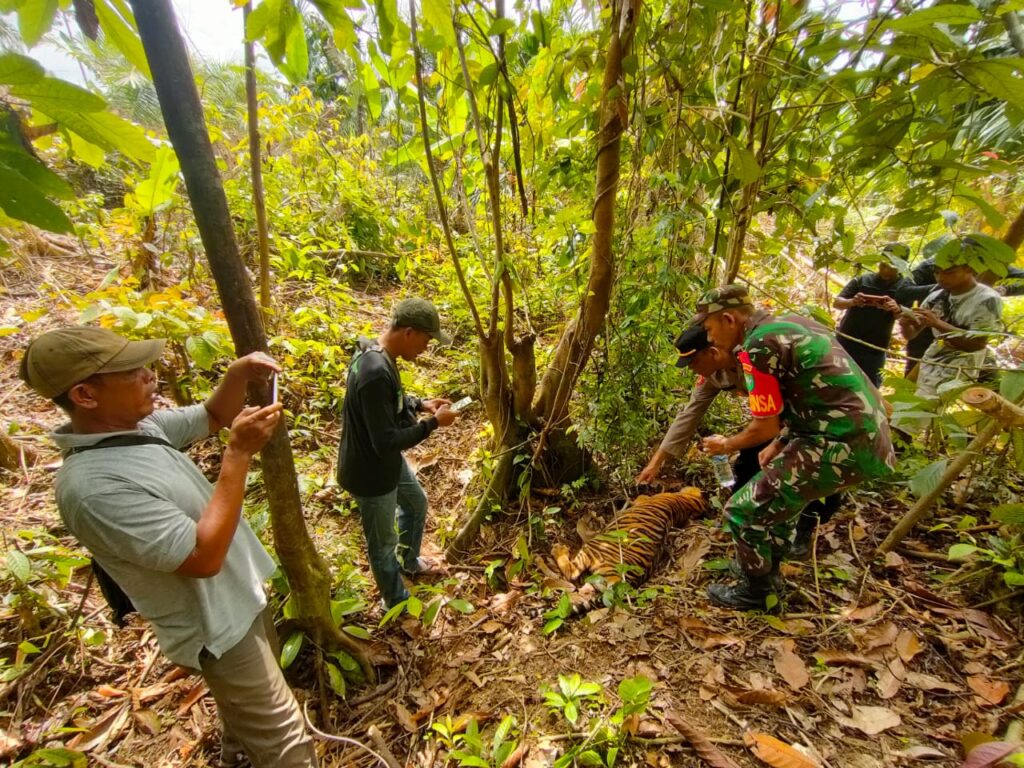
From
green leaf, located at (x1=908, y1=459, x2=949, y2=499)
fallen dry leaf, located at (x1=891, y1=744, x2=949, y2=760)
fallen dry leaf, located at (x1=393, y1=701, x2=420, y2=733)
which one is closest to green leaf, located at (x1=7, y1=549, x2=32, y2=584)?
fallen dry leaf, located at (x1=393, y1=701, x2=420, y2=733)

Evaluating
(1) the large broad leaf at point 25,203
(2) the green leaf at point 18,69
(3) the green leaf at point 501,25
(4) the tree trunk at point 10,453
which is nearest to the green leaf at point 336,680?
(1) the large broad leaf at point 25,203

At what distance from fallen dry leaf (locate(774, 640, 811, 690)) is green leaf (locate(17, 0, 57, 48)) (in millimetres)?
3085

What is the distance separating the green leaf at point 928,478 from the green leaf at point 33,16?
134 inches

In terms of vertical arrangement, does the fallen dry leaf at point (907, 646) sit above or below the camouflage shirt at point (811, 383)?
below

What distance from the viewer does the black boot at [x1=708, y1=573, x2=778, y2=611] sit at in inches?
91.4

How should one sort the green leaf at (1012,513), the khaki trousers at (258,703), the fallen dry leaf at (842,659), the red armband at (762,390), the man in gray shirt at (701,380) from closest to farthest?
the khaki trousers at (258,703)
the green leaf at (1012,513)
the fallen dry leaf at (842,659)
the red armband at (762,390)
the man in gray shirt at (701,380)

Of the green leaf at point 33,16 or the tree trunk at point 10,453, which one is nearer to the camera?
the green leaf at point 33,16

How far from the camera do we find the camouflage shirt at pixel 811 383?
6.88 ft

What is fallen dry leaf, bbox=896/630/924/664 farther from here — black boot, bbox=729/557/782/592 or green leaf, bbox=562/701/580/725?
green leaf, bbox=562/701/580/725

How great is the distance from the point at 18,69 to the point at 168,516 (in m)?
1.06

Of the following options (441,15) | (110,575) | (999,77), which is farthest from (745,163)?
(110,575)

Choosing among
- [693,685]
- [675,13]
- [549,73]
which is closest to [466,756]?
[693,685]

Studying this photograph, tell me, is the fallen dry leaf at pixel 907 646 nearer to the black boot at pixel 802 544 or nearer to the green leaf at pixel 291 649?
the black boot at pixel 802 544

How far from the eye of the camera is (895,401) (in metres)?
2.10
